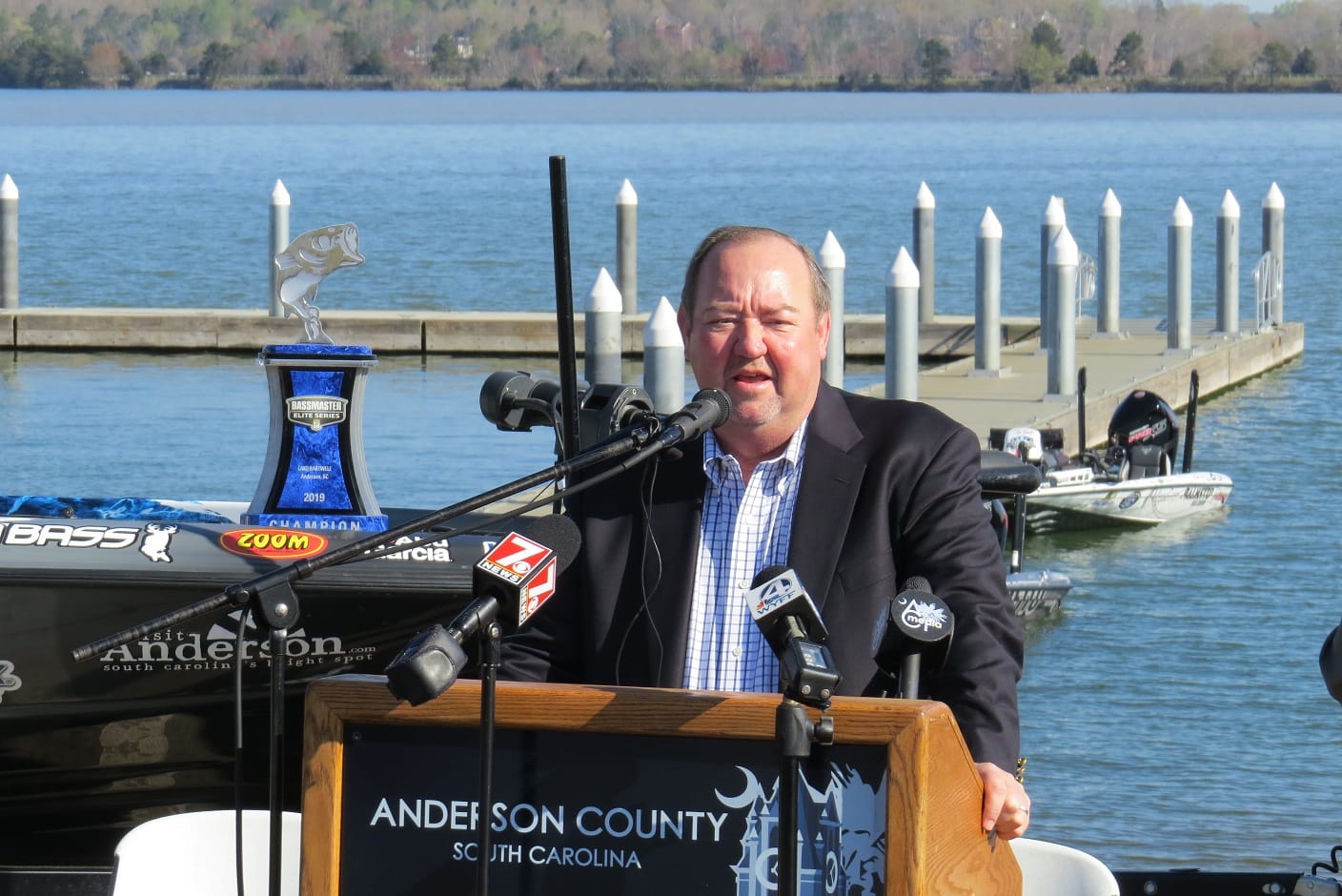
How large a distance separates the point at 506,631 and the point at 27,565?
93.1 inches

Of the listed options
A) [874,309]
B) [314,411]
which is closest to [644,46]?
[874,309]

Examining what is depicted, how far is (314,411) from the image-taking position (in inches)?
196

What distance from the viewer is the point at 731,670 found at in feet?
11.5

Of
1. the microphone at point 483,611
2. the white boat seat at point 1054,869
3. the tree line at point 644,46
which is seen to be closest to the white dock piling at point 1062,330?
the white boat seat at point 1054,869

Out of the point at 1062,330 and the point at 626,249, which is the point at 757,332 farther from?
the point at 626,249

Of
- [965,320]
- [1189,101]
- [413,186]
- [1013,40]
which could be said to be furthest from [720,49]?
[965,320]

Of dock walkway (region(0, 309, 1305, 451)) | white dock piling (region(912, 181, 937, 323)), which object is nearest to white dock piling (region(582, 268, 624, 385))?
dock walkway (region(0, 309, 1305, 451))

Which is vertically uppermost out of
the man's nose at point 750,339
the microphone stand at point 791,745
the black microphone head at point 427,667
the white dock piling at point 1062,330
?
the man's nose at point 750,339

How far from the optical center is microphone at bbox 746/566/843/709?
2.62m

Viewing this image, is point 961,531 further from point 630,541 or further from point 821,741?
point 821,741

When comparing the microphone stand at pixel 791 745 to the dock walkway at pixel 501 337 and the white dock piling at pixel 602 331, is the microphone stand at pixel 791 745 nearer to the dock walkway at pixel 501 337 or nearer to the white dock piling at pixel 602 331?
the white dock piling at pixel 602 331

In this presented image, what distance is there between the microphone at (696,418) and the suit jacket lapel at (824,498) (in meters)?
0.43

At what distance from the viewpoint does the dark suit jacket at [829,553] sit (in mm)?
3469

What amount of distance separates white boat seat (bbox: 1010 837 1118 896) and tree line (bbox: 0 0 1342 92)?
154333 millimetres
